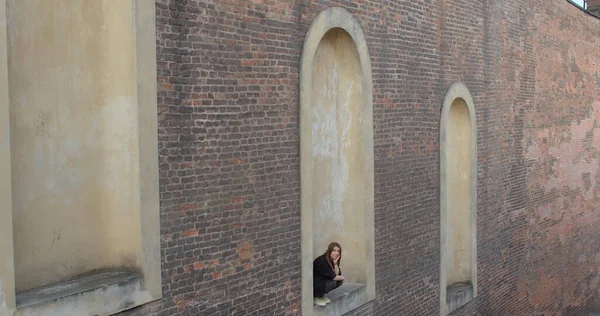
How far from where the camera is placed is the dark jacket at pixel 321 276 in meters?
7.90

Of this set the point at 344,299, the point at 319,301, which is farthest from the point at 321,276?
the point at 344,299

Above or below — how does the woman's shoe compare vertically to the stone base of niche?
above

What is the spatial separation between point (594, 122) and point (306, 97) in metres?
12.0

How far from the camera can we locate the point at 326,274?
794 cm

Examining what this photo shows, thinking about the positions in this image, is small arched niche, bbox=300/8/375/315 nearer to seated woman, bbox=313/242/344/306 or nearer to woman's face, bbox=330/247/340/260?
seated woman, bbox=313/242/344/306

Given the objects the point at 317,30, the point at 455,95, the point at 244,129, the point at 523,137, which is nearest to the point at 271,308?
the point at 244,129

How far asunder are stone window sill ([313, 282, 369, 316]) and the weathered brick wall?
0.72 feet

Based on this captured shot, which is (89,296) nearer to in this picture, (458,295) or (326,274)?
(326,274)

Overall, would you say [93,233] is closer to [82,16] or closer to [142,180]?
[142,180]

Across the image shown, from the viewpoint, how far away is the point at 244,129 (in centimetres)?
669

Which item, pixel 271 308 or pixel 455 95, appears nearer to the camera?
pixel 271 308

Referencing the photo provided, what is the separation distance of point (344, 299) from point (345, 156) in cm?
169

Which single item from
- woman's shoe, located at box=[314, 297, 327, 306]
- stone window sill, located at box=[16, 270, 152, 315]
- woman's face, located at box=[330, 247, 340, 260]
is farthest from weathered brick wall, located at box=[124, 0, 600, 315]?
woman's face, located at box=[330, 247, 340, 260]

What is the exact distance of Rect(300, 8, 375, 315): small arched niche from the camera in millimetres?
8516
